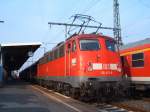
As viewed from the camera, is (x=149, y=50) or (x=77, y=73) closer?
(x=77, y=73)

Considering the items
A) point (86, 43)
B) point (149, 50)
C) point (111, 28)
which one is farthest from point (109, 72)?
point (111, 28)

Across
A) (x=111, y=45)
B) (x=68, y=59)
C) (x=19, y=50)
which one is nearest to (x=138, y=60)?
(x=111, y=45)

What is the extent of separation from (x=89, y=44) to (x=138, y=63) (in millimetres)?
3851

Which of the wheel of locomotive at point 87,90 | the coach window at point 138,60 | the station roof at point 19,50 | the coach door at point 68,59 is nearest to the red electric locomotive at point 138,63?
the coach window at point 138,60

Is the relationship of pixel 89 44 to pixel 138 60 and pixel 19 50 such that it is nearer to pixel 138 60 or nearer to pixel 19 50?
pixel 138 60

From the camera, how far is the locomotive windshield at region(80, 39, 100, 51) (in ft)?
58.3

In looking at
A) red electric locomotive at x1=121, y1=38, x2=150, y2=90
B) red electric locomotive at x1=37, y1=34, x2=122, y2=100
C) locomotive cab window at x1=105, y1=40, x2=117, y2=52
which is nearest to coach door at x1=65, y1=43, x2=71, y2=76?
red electric locomotive at x1=37, y1=34, x2=122, y2=100

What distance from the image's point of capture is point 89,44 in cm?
1792

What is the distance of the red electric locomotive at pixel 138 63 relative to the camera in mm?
19395

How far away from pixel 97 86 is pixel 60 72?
5405 mm

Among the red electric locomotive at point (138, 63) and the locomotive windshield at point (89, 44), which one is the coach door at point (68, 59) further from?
the red electric locomotive at point (138, 63)

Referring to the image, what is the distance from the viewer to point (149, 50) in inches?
751

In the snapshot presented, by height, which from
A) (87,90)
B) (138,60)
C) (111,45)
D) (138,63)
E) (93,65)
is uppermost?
(111,45)

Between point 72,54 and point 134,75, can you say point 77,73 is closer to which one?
point 72,54
